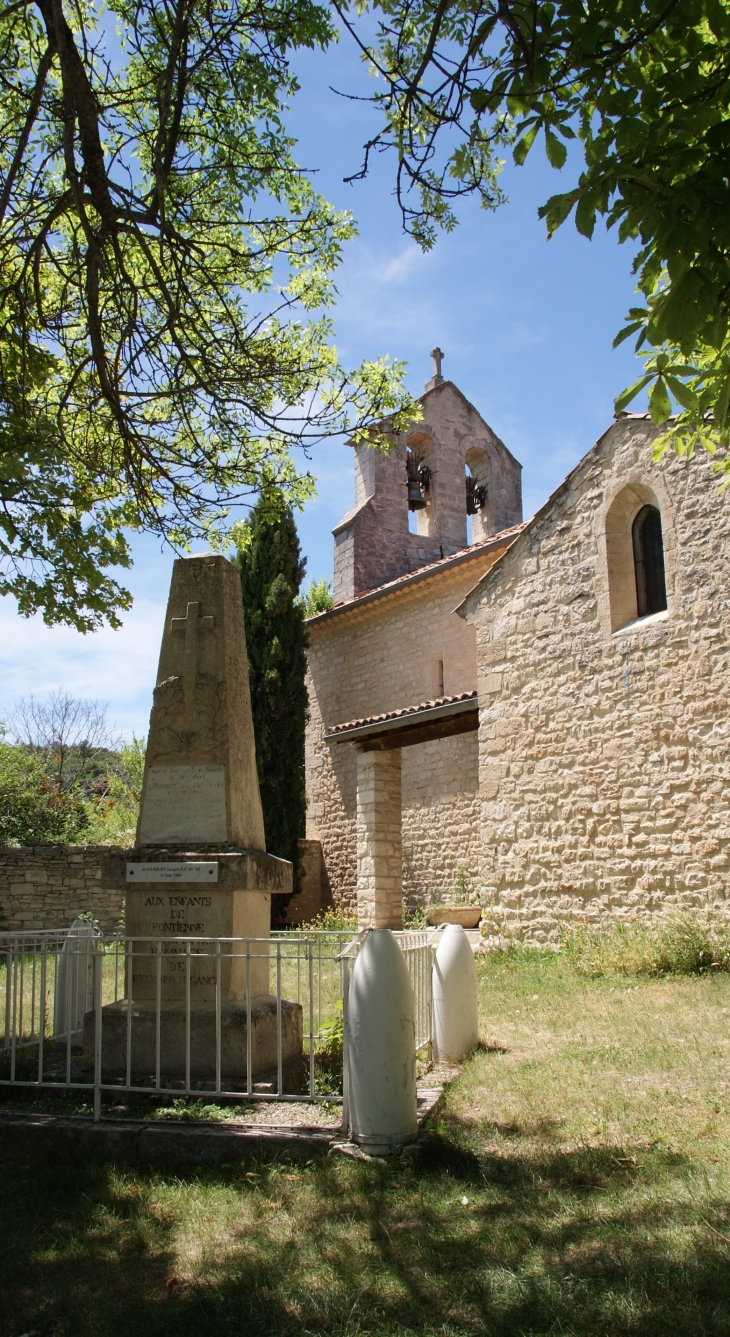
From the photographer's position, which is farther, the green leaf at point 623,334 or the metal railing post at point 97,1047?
the metal railing post at point 97,1047

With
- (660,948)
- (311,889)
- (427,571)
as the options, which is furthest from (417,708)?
(311,889)

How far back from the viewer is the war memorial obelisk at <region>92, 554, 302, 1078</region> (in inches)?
203

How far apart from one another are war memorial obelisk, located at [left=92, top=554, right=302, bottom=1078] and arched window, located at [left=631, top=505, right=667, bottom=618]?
5.54 meters

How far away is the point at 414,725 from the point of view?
12766 mm

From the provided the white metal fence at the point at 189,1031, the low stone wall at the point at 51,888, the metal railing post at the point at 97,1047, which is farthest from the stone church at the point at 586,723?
the metal railing post at the point at 97,1047

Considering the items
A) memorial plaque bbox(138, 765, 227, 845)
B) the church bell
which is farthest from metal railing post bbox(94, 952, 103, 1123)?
the church bell

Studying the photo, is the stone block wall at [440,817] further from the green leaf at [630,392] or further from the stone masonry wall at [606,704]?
the green leaf at [630,392]

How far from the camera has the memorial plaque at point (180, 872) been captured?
5293mm

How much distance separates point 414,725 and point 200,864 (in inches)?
301

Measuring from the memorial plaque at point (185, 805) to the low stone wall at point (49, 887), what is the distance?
359 inches

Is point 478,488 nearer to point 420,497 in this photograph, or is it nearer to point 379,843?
point 420,497

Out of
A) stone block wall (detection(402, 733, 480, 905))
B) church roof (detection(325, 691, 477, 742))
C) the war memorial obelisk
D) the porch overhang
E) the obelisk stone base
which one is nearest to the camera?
the obelisk stone base

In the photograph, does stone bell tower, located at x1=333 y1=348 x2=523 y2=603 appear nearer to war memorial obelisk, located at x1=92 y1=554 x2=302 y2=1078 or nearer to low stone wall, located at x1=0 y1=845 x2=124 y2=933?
low stone wall, located at x1=0 y1=845 x2=124 y2=933

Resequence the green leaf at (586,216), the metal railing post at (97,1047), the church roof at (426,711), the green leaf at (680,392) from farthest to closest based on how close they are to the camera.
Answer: the church roof at (426,711), the metal railing post at (97,1047), the green leaf at (680,392), the green leaf at (586,216)
